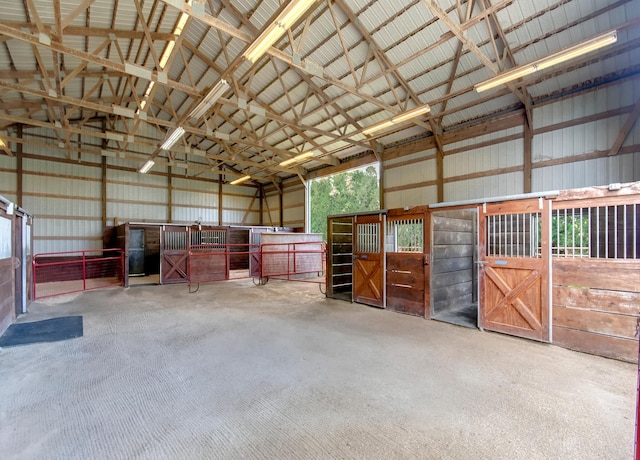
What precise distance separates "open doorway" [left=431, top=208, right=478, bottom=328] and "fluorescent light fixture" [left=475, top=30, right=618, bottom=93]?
2.56m

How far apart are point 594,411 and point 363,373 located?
1.85 m

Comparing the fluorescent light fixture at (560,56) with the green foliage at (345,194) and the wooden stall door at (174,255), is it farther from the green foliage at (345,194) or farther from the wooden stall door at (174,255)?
the green foliage at (345,194)

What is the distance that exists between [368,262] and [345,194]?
1604 cm

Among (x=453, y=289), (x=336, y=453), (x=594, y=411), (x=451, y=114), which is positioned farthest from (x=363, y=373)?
(x=451, y=114)

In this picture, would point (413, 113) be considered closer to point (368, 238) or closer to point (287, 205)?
point (368, 238)

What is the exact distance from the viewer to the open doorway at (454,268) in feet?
16.9

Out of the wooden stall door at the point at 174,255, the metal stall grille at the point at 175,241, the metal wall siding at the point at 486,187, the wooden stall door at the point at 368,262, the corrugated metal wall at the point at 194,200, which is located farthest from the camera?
the corrugated metal wall at the point at 194,200

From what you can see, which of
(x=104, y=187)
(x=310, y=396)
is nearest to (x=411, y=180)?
(x=310, y=396)

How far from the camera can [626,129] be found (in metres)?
5.53

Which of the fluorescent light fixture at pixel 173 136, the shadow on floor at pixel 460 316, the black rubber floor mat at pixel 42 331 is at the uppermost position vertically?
the fluorescent light fixture at pixel 173 136

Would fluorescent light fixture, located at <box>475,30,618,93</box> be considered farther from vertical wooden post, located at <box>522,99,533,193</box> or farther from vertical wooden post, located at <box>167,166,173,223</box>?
vertical wooden post, located at <box>167,166,173,223</box>

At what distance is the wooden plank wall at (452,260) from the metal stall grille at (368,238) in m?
1.18

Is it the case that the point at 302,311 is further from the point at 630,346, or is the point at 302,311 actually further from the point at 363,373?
the point at 630,346

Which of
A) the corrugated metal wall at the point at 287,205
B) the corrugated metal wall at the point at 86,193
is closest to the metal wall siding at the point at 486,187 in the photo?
the corrugated metal wall at the point at 287,205
